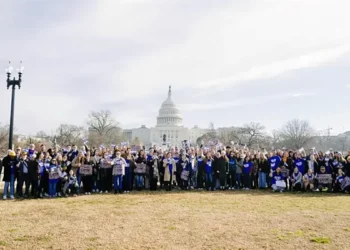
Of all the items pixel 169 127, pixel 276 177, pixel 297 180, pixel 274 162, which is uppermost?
pixel 169 127

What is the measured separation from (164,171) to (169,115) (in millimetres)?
114409

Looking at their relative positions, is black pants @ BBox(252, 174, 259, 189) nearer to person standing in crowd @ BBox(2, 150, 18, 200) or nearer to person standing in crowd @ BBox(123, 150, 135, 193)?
person standing in crowd @ BBox(123, 150, 135, 193)

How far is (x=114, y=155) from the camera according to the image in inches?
599

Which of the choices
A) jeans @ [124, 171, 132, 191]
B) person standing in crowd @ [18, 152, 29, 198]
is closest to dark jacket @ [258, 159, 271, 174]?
jeans @ [124, 171, 132, 191]

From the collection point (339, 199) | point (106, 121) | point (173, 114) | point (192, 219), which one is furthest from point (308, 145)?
point (192, 219)

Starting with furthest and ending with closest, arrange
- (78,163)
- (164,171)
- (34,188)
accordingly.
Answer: (164,171) < (78,163) < (34,188)

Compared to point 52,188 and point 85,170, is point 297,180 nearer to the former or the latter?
point 85,170

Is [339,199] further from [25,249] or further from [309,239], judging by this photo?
[25,249]

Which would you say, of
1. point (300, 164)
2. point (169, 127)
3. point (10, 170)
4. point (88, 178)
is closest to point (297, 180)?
point (300, 164)

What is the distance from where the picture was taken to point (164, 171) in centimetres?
1563

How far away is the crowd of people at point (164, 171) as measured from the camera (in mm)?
13508

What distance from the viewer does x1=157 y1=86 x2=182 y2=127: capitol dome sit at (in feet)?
426

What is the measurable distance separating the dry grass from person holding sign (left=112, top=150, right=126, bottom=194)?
5.56 feet

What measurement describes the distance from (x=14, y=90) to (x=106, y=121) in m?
65.3
